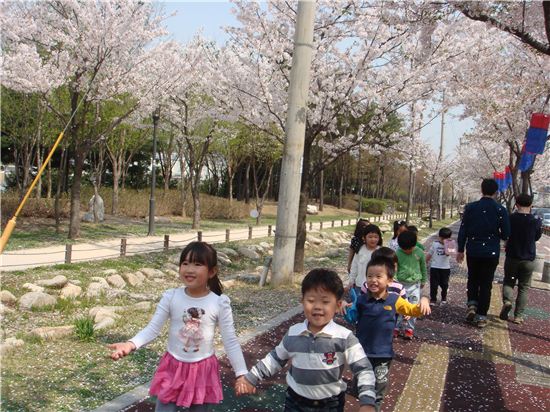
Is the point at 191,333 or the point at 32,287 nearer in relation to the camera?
the point at 191,333

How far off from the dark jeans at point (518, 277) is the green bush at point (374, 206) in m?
42.0

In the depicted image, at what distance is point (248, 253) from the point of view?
50.6 ft

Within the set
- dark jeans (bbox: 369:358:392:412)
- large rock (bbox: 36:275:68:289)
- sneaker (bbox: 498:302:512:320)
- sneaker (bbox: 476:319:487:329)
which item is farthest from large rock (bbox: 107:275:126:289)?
dark jeans (bbox: 369:358:392:412)

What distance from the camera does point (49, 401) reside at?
397cm

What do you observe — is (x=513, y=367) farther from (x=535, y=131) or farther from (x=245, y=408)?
(x=535, y=131)

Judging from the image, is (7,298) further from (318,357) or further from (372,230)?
(318,357)

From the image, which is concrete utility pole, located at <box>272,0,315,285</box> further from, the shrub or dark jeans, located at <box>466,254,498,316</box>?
the shrub

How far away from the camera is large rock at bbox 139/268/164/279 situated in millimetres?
10957

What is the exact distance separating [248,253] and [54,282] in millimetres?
7294

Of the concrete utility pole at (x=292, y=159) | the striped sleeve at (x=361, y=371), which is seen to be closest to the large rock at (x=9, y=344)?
the striped sleeve at (x=361, y=371)

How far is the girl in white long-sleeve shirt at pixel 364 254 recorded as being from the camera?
6090 millimetres

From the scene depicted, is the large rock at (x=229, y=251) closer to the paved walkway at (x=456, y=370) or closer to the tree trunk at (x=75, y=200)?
the tree trunk at (x=75, y=200)

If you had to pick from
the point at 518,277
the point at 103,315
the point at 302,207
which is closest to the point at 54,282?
the point at 103,315

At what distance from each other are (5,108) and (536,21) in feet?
63.8
